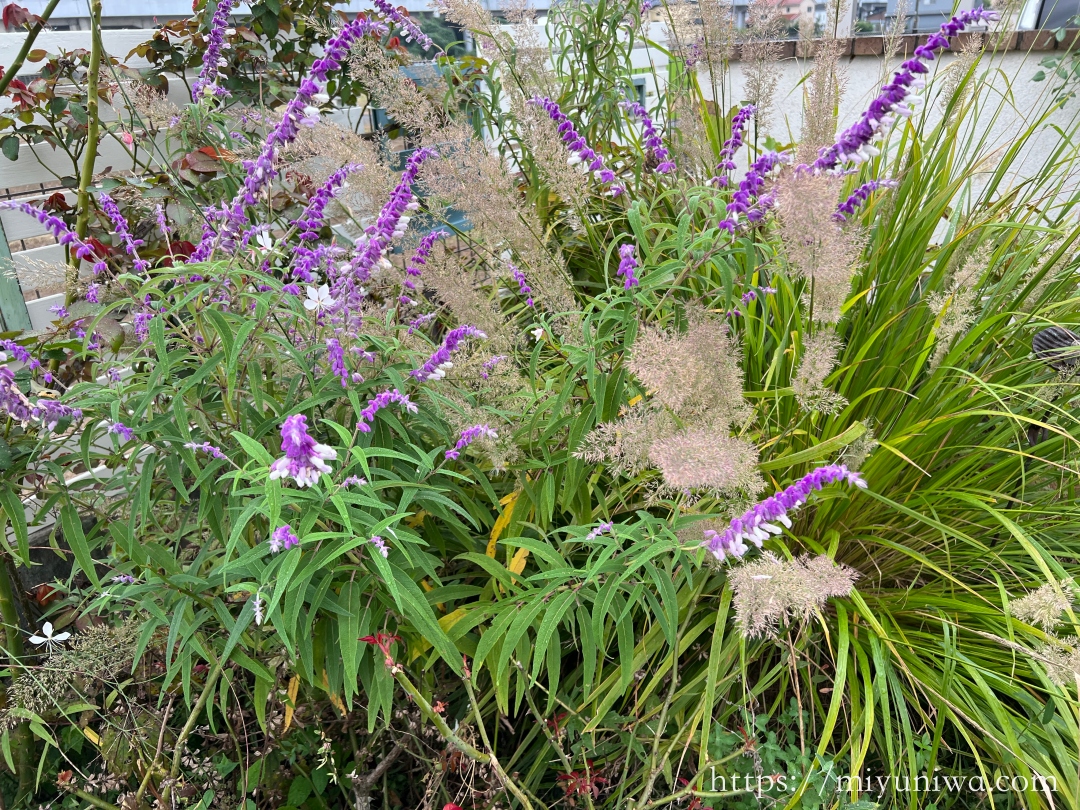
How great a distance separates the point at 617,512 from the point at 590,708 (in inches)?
18.9

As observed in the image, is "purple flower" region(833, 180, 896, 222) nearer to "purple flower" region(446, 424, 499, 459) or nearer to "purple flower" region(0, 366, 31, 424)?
"purple flower" region(446, 424, 499, 459)

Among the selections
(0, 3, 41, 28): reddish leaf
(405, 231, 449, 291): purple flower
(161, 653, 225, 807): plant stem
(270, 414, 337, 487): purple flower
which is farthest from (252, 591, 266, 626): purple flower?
(0, 3, 41, 28): reddish leaf

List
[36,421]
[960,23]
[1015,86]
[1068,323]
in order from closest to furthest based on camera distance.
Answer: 1. [960,23]
2. [36,421]
3. [1068,323]
4. [1015,86]

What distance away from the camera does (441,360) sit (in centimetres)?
158

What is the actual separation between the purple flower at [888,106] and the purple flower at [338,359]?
0.94 metres

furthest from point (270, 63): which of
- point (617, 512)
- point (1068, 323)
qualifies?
point (1068, 323)

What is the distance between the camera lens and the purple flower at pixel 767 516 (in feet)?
3.74

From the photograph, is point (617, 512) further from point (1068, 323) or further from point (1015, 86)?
point (1015, 86)

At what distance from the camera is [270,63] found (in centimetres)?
321

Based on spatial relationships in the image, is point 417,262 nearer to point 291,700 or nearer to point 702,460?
point 702,460

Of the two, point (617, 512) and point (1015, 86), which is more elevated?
point (1015, 86)

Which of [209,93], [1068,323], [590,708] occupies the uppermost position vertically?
[209,93]

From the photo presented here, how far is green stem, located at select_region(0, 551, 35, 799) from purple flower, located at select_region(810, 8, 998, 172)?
2.02 metres

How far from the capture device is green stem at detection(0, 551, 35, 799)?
1807 mm
